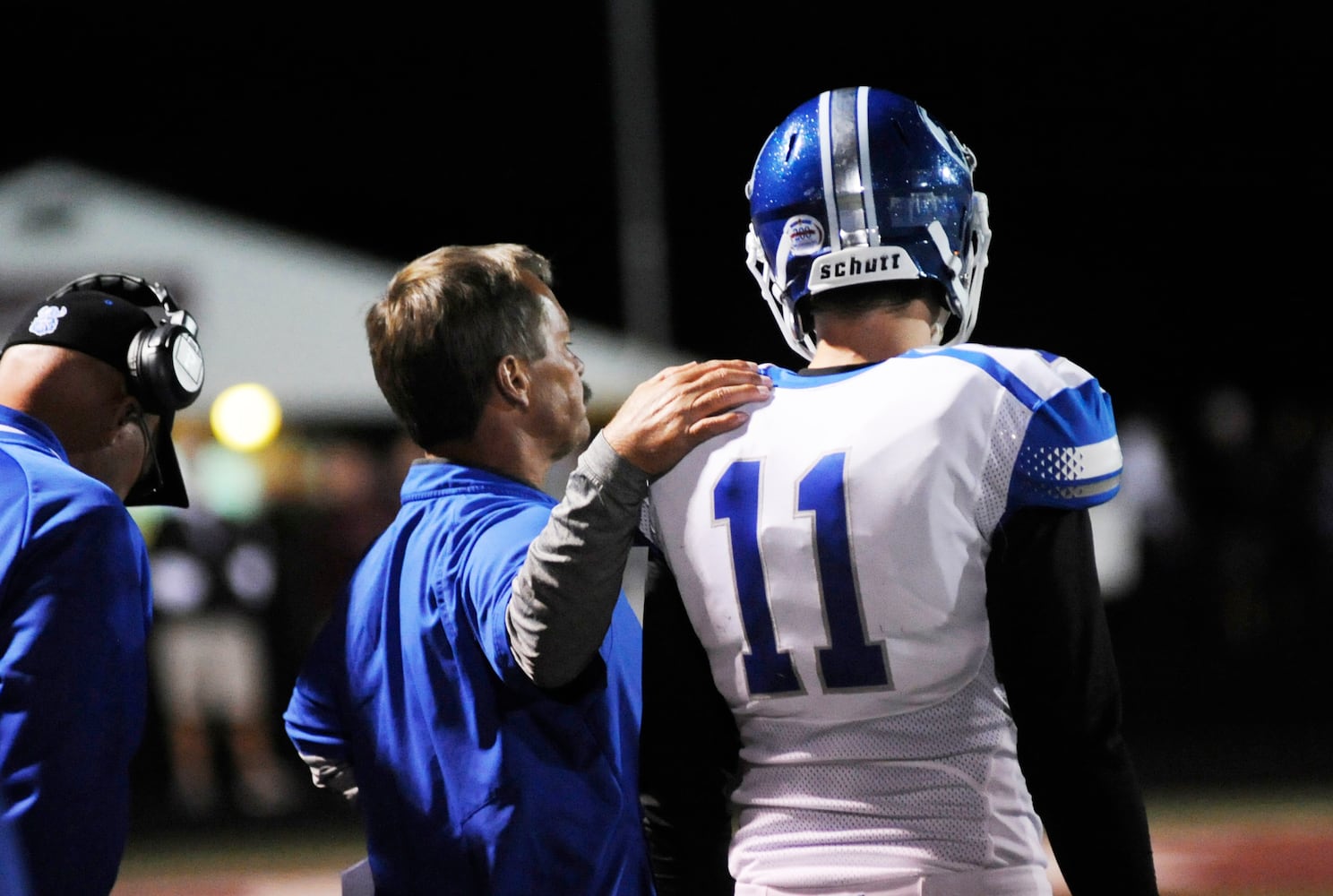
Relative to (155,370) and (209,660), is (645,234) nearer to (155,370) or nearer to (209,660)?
(209,660)

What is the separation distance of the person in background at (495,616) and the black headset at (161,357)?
13.6 inches

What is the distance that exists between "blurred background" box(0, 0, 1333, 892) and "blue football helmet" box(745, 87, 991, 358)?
6.14 meters

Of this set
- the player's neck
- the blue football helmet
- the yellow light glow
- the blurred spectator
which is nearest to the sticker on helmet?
the blue football helmet

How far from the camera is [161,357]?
235 centimetres

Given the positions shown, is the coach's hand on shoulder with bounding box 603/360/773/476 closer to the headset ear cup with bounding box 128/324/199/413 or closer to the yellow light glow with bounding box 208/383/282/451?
the headset ear cup with bounding box 128/324/199/413

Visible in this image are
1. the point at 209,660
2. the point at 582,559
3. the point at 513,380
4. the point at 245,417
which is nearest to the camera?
the point at 582,559

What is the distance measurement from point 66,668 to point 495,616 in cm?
62

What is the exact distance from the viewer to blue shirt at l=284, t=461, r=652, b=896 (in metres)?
2.04

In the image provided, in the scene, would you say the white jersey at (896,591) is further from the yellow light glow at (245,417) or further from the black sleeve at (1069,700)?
the yellow light glow at (245,417)

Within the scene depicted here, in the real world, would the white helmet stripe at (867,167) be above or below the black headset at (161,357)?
above

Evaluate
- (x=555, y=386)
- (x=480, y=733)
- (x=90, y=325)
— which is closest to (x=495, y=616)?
(x=480, y=733)

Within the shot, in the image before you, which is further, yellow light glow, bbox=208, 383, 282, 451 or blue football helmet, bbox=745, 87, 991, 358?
yellow light glow, bbox=208, 383, 282, 451

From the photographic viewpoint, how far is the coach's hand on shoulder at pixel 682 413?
1778 mm

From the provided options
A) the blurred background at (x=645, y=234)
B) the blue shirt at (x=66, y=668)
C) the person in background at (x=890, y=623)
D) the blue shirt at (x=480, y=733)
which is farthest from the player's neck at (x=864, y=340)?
the blurred background at (x=645, y=234)
